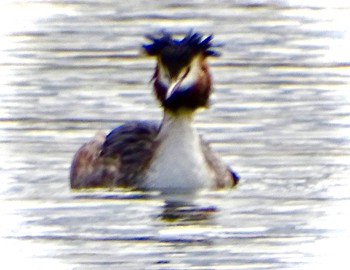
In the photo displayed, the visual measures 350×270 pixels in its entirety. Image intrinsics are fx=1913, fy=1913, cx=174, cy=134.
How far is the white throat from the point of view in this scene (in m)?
19.7

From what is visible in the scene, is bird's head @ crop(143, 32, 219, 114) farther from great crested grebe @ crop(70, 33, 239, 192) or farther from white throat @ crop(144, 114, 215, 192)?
white throat @ crop(144, 114, 215, 192)

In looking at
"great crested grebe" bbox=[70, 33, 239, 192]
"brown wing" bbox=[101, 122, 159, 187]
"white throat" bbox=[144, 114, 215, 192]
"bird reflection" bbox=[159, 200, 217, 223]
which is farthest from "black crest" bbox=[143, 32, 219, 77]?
"bird reflection" bbox=[159, 200, 217, 223]

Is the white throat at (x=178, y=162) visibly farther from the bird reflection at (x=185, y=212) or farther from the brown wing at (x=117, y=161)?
the bird reflection at (x=185, y=212)

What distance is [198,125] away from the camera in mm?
22719

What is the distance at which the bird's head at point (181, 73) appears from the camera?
19.6 meters

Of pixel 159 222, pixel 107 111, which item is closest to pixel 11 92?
pixel 107 111

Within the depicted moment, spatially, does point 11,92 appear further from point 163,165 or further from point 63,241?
point 63,241

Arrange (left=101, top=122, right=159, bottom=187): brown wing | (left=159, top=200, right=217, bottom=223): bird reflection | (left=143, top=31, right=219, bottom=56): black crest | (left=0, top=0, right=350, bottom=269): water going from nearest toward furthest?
1. (left=0, top=0, right=350, bottom=269): water
2. (left=159, top=200, right=217, bottom=223): bird reflection
3. (left=143, top=31, right=219, bottom=56): black crest
4. (left=101, top=122, right=159, bottom=187): brown wing

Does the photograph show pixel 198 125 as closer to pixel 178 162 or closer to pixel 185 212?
pixel 178 162

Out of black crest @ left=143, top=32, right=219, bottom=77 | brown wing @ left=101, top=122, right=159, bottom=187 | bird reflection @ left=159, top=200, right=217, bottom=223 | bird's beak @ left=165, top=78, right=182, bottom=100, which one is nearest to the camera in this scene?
bird reflection @ left=159, top=200, right=217, bottom=223

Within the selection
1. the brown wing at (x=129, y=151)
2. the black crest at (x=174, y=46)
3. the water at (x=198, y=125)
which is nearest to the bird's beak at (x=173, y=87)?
the black crest at (x=174, y=46)

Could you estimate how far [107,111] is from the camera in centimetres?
2341

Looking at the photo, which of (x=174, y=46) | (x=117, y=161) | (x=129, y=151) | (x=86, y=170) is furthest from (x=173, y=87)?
(x=86, y=170)

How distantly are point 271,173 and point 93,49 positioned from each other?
26.8ft
